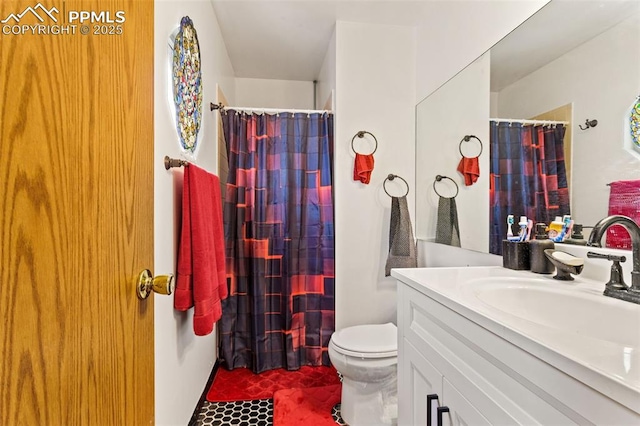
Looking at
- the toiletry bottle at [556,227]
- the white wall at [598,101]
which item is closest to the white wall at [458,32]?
the white wall at [598,101]

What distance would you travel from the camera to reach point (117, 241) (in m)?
0.52

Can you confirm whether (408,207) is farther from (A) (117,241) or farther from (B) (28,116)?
(B) (28,116)

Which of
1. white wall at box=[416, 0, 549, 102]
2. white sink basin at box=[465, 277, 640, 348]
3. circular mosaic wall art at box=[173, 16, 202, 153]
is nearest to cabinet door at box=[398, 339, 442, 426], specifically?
white sink basin at box=[465, 277, 640, 348]

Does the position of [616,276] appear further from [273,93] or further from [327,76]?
[273,93]

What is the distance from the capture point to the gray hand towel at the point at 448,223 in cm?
175

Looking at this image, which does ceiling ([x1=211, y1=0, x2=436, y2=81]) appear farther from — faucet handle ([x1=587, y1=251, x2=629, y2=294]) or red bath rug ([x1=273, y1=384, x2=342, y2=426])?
red bath rug ([x1=273, y1=384, x2=342, y2=426])

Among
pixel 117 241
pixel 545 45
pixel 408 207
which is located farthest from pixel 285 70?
pixel 117 241

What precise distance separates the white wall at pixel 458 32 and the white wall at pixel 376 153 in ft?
0.44

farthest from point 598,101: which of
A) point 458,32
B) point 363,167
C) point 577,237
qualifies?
point 363,167

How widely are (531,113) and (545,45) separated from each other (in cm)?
25

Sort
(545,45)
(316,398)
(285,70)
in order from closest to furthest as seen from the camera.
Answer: (545,45)
(316,398)
(285,70)

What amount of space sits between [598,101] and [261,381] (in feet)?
7.22

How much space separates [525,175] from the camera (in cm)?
128

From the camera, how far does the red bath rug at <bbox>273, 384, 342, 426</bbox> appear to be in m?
1.57
